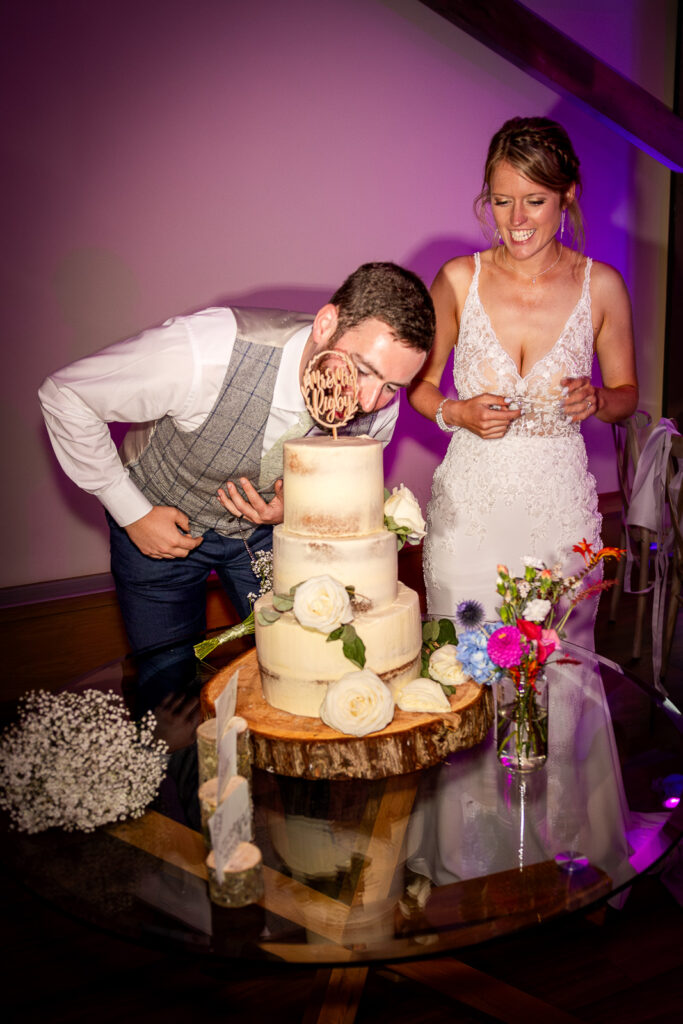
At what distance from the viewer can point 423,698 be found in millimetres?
1699

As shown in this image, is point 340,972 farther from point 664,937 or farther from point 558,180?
point 558,180

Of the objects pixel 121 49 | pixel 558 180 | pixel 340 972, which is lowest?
pixel 340 972

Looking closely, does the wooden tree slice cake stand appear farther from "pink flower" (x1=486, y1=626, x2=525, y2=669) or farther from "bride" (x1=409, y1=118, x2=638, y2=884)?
"bride" (x1=409, y1=118, x2=638, y2=884)

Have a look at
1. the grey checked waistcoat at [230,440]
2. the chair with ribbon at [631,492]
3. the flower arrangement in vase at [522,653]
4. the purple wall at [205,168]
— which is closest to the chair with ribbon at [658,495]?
the chair with ribbon at [631,492]

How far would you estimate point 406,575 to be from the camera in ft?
14.8

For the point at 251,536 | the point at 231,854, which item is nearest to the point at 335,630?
the point at 231,854

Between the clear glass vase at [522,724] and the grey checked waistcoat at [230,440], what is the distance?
2.81 ft

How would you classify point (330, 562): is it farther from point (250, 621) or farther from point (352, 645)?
point (250, 621)

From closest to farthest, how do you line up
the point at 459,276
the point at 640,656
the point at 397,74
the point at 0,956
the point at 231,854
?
the point at 231,854 < the point at 0,956 < the point at 459,276 < the point at 640,656 < the point at 397,74

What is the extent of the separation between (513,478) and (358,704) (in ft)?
3.71

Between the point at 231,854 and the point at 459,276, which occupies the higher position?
the point at 459,276

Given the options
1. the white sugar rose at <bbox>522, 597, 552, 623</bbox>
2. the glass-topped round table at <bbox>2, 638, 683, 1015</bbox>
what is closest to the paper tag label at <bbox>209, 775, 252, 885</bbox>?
the glass-topped round table at <bbox>2, 638, 683, 1015</bbox>

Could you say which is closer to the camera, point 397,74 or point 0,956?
point 0,956

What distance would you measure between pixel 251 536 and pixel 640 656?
2.26 meters
